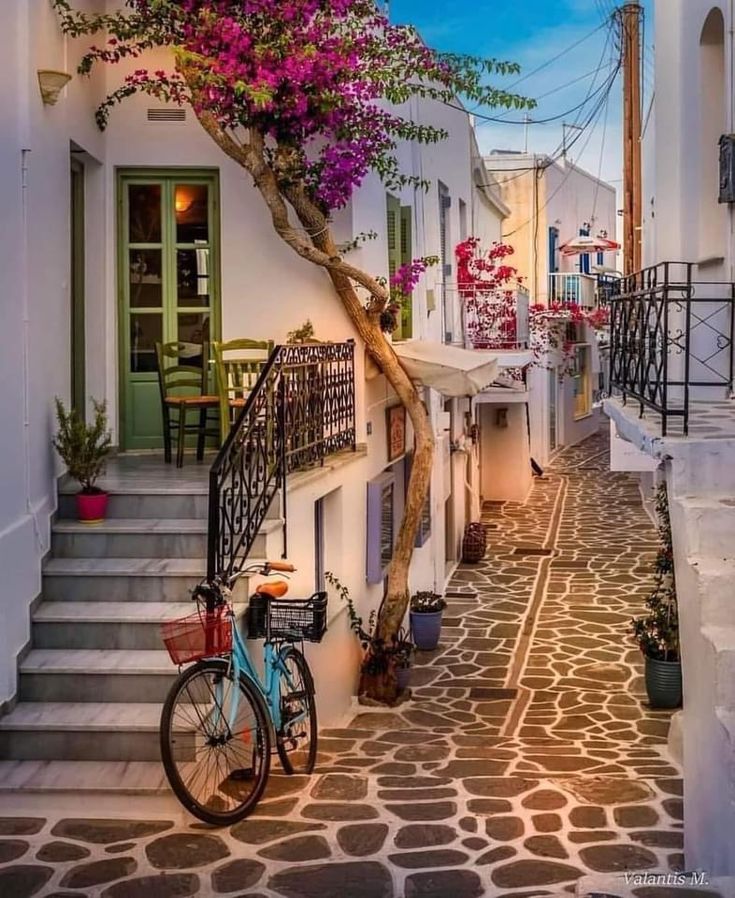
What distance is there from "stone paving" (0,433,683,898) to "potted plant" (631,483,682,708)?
261 mm

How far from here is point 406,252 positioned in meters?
14.2

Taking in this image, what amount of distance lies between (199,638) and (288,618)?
123 cm

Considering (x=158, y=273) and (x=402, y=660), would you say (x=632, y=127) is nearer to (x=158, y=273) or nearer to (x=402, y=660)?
(x=158, y=273)

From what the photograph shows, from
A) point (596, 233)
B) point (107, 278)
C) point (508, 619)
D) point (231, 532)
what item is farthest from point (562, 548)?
point (596, 233)

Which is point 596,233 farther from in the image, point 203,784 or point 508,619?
point 203,784

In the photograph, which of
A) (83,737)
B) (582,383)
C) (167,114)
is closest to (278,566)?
(83,737)

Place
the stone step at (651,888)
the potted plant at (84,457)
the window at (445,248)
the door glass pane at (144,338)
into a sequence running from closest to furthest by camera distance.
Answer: the stone step at (651,888) < the potted plant at (84,457) < the door glass pane at (144,338) < the window at (445,248)

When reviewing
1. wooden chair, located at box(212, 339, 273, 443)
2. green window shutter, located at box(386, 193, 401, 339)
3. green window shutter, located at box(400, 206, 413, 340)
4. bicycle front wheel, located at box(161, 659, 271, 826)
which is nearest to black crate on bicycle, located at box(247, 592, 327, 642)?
bicycle front wheel, located at box(161, 659, 271, 826)

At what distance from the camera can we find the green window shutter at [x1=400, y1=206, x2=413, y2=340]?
1385 centimetres

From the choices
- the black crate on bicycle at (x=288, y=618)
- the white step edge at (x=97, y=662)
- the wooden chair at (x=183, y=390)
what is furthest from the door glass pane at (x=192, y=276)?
the white step edge at (x=97, y=662)

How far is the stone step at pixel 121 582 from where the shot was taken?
25.0 ft

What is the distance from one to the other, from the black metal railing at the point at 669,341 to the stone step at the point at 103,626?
3.22 meters

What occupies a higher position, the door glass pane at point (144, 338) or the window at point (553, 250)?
the window at point (553, 250)

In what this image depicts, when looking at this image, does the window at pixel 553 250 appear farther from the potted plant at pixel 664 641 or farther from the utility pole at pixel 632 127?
the potted plant at pixel 664 641
